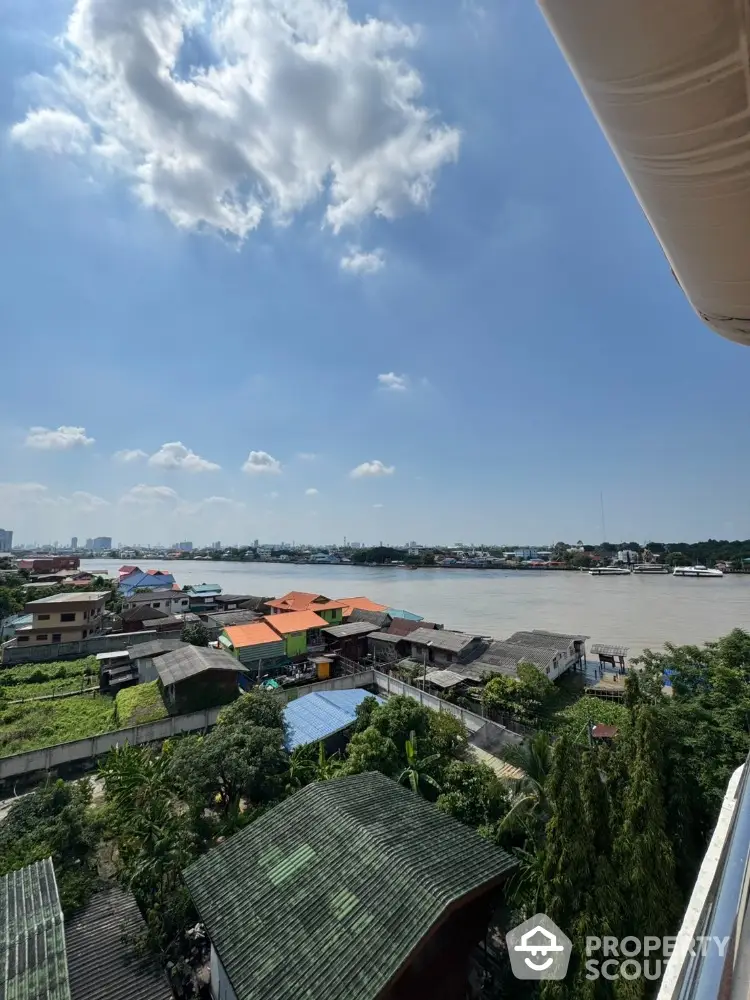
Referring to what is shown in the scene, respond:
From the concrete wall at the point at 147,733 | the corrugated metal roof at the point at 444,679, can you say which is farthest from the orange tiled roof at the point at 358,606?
the concrete wall at the point at 147,733

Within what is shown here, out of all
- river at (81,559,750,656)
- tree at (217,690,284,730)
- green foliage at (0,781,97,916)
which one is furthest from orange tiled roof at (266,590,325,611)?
green foliage at (0,781,97,916)

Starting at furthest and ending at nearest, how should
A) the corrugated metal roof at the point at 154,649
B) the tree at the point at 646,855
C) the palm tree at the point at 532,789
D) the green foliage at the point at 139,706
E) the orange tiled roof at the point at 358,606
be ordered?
the orange tiled roof at the point at 358,606
the corrugated metal roof at the point at 154,649
the green foliage at the point at 139,706
the palm tree at the point at 532,789
the tree at the point at 646,855

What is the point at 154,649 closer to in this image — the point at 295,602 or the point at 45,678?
the point at 45,678

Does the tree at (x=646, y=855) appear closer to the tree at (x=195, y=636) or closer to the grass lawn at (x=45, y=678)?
the grass lawn at (x=45, y=678)

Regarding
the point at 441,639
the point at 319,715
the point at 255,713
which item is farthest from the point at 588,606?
the point at 255,713

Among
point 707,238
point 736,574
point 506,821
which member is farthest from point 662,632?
point 736,574
